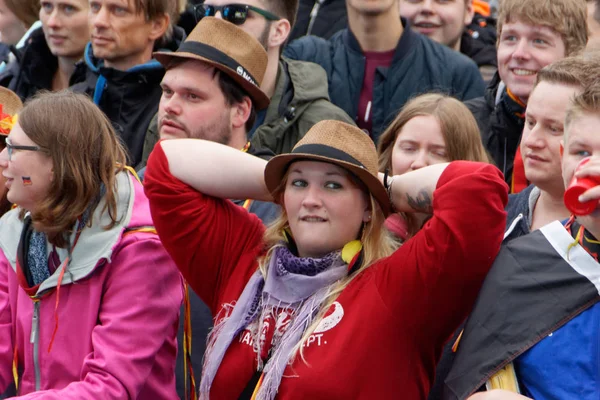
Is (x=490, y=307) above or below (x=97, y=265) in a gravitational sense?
above

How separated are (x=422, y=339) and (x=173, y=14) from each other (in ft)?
10.2

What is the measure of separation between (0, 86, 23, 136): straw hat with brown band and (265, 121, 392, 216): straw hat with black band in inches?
65.3

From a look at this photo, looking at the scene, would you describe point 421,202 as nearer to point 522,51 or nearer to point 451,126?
point 451,126

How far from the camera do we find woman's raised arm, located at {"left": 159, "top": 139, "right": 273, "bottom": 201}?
3641 mm

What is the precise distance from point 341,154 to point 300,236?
299 millimetres

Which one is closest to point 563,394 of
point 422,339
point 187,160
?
point 422,339

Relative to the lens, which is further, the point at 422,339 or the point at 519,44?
the point at 519,44

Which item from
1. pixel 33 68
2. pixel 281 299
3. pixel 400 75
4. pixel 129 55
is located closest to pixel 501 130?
pixel 400 75

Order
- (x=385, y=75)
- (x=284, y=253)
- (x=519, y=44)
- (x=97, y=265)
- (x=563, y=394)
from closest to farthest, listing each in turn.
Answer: (x=563, y=394) → (x=284, y=253) → (x=97, y=265) → (x=519, y=44) → (x=385, y=75)

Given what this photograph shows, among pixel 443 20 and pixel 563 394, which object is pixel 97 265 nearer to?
pixel 563 394

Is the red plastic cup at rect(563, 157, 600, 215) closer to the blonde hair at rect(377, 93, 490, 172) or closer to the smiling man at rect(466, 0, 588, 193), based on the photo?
the blonde hair at rect(377, 93, 490, 172)

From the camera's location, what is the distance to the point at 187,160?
366 cm

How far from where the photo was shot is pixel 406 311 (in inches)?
126

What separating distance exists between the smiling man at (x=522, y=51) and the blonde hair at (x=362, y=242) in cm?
146
